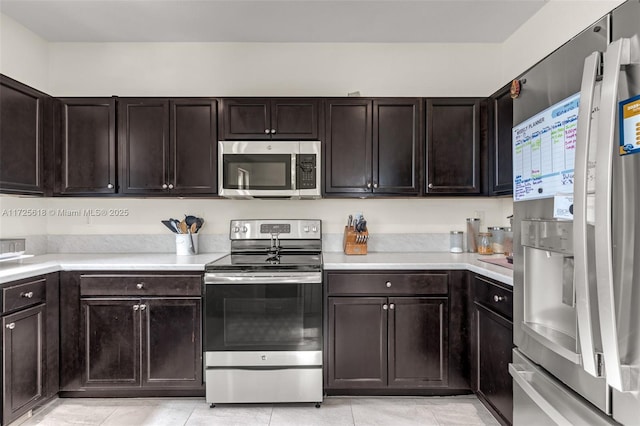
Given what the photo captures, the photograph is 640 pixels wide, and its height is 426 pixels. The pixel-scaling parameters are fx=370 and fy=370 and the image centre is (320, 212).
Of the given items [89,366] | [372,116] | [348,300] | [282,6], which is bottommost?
[89,366]

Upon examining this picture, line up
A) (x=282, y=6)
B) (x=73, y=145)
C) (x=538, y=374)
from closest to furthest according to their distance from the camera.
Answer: (x=538, y=374), (x=282, y=6), (x=73, y=145)

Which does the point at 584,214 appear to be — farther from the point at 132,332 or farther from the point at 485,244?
the point at 132,332

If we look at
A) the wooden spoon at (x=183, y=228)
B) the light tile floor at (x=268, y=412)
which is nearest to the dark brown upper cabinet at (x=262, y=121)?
the wooden spoon at (x=183, y=228)

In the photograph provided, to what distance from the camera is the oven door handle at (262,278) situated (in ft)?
7.59

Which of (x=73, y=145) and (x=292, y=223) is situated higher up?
(x=73, y=145)

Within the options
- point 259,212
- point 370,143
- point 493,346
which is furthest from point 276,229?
point 493,346

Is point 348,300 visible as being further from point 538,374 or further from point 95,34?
point 95,34

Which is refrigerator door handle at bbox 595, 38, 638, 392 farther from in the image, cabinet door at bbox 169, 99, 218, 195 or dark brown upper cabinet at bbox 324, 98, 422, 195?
cabinet door at bbox 169, 99, 218, 195

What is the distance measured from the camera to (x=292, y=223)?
9.60 ft

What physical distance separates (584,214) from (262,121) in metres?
2.22

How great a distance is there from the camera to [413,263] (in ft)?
7.92

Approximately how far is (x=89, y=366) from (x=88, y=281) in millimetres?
551

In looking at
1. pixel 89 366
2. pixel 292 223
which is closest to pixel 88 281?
pixel 89 366

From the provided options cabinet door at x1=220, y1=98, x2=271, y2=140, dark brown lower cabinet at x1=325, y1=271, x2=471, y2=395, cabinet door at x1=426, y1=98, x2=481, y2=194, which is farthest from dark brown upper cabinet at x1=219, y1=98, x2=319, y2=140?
dark brown lower cabinet at x1=325, y1=271, x2=471, y2=395
